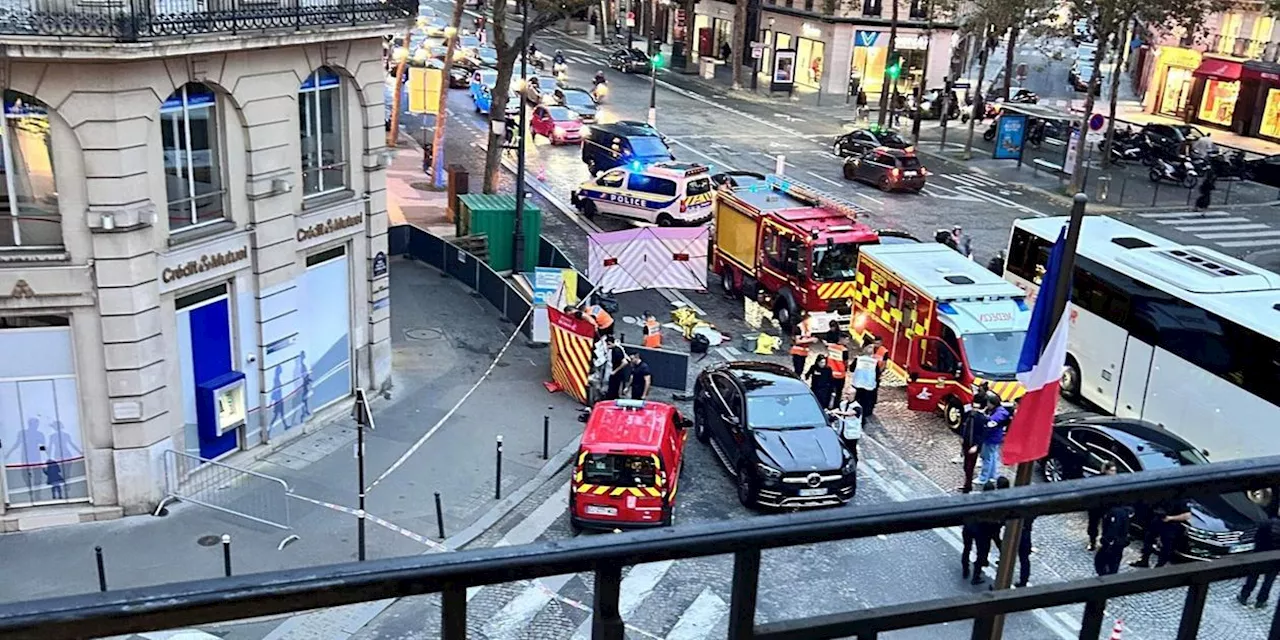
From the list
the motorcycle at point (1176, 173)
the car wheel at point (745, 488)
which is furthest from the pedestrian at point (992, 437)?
the motorcycle at point (1176, 173)

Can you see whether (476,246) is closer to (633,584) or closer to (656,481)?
(656,481)

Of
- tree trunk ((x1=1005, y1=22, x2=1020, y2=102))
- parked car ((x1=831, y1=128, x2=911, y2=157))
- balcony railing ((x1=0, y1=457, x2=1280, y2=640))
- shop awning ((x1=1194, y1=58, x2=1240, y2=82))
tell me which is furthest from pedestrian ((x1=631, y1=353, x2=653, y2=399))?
shop awning ((x1=1194, y1=58, x2=1240, y2=82))

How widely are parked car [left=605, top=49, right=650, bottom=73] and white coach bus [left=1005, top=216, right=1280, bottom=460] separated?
48197mm

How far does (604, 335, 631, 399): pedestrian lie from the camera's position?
2056 cm

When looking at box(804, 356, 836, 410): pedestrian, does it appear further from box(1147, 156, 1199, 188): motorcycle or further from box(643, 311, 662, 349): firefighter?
box(1147, 156, 1199, 188): motorcycle

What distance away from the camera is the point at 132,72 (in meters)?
15.3

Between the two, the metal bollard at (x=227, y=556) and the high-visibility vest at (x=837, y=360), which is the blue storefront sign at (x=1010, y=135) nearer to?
the high-visibility vest at (x=837, y=360)

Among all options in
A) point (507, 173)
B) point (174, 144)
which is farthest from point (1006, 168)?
point (174, 144)

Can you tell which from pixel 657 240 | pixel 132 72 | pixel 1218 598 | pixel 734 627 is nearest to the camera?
pixel 734 627

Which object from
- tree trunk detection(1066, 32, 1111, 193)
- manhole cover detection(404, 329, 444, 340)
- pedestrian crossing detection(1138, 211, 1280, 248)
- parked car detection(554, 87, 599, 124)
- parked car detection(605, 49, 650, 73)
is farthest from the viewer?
parked car detection(605, 49, 650, 73)

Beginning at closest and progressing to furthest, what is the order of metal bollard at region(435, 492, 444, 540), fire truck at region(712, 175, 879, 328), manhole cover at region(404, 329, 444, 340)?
metal bollard at region(435, 492, 444, 540) < manhole cover at region(404, 329, 444, 340) < fire truck at region(712, 175, 879, 328)

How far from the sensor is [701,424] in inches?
786

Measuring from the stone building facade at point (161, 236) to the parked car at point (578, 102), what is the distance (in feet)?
99.3

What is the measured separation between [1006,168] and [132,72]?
38154 mm
